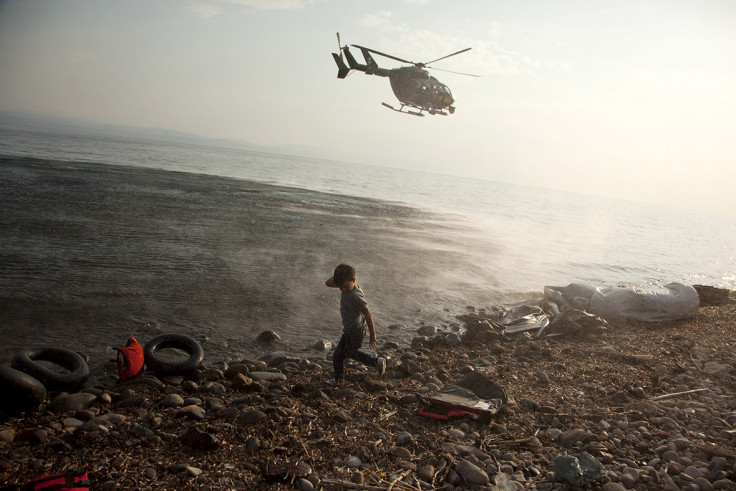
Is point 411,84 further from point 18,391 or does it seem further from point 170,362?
point 18,391

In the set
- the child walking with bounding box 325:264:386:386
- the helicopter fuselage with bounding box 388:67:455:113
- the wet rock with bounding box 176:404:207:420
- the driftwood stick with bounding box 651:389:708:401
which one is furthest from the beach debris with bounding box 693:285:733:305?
the helicopter fuselage with bounding box 388:67:455:113

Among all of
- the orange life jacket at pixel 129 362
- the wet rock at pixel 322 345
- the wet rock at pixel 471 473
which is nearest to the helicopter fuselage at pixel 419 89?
the wet rock at pixel 322 345

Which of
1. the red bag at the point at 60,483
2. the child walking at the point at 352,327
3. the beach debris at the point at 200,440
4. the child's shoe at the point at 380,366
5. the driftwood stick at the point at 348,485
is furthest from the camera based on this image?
the child's shoe at the point at 380,366

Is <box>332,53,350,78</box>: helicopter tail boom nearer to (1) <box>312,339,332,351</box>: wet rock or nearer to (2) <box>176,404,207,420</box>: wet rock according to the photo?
(1) <box>312,339,332,351</box>: wet rock

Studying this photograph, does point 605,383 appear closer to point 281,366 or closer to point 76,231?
point 281,366

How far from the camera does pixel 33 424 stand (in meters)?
4.02

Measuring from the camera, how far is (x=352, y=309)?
5789 mm

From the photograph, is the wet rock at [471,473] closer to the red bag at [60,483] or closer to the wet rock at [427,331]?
the red bag at [60,483]

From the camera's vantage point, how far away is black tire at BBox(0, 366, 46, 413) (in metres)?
4.07

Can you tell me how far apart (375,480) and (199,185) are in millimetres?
27824

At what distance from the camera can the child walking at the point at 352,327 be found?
5.67 meters

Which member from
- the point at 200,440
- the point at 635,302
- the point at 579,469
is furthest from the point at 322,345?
the point at 635,302

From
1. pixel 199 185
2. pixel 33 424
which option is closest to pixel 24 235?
pixel 33 424

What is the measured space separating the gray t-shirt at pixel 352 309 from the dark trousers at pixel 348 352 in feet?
0.31
